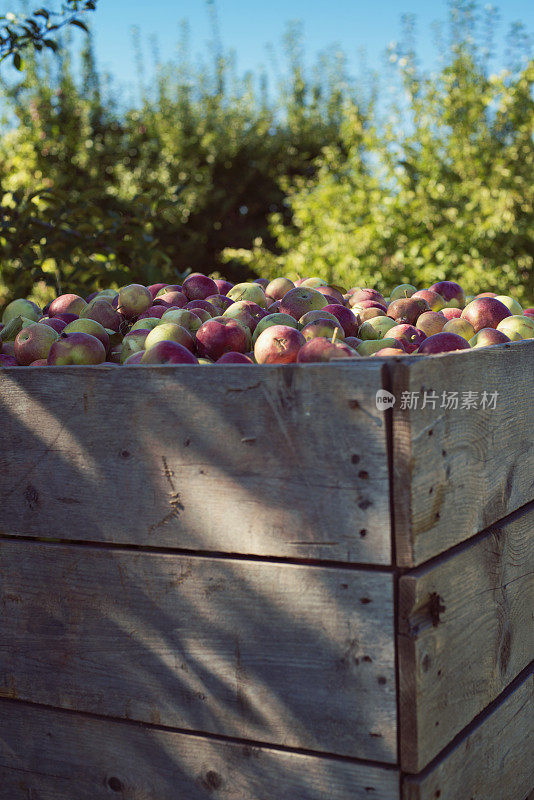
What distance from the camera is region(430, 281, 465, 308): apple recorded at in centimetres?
227

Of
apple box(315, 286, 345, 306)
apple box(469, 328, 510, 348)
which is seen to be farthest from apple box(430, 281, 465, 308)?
apple box(469, 328, 510, 348)

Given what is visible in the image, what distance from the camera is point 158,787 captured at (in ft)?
4.61

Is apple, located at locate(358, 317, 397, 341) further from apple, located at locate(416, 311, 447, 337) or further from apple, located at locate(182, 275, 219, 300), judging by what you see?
apple, located at locate(182, 275, 219, 300)

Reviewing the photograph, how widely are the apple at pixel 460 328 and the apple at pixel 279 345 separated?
48 cm

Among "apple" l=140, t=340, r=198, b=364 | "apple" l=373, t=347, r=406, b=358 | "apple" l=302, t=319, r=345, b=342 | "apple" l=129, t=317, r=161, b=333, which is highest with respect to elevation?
"apple" l=129, t=317, r=161, b=333

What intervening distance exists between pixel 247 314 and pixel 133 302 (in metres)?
0.37

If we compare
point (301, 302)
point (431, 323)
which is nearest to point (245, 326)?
point (301, 302)

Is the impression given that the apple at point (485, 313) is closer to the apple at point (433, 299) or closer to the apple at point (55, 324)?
the apple at point (433, 299)

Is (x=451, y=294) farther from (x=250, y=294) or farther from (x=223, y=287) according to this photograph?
(x=223, y=287)

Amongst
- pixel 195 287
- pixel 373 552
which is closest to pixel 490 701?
pixel 373 552

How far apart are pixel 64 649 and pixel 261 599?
442mm

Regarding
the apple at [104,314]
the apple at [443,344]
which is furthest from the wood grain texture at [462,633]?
the apple at [104,314]

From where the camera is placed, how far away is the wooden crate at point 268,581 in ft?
3.96

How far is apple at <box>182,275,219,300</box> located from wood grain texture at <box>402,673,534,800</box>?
1.35 m
